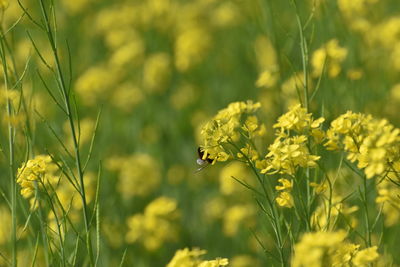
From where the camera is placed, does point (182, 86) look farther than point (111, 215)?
Yes

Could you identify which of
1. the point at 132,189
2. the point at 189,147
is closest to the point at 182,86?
the point at 189,147

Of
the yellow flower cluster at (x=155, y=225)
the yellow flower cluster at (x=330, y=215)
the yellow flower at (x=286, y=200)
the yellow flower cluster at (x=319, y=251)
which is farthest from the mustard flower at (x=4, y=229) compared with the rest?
the yellow flower cluster at (x=319, y=251)

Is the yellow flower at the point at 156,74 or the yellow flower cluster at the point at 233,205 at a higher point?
the yellow flower at the point at 156,74

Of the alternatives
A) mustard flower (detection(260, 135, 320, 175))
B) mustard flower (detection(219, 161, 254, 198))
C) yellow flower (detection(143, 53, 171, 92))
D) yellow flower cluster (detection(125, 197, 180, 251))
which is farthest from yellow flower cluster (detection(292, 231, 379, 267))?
yellow flower (detection(143, 53, 171, 92))

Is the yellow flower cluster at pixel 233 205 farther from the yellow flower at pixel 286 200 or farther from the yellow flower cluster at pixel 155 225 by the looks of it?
the yellow flower at pixel 286 200

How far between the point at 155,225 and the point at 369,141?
6.13ft

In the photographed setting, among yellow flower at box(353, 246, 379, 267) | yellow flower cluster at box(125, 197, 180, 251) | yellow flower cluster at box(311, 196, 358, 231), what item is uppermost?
yellow flower cluster at box(125, 197, 180, 251)

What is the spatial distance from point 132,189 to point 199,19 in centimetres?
263

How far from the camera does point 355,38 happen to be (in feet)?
13.7

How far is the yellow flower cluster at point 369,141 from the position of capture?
194 cm

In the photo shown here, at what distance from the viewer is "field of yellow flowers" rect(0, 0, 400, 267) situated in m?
2.27

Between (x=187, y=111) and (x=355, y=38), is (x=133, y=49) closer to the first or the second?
(x=187, y=111)

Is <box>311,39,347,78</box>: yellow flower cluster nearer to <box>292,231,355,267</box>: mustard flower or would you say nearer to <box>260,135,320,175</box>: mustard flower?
<box>260,135,320,175</box>: mustard flower

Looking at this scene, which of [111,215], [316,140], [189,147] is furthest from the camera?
[189,147]
